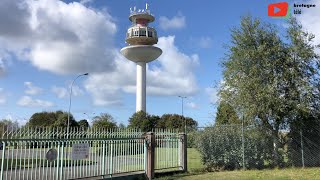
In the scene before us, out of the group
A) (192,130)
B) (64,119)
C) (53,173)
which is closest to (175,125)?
(64,119)

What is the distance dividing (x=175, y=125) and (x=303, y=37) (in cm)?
6846

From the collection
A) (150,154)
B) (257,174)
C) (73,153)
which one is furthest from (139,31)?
(73,153)

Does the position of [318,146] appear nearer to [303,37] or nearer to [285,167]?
[285,167]

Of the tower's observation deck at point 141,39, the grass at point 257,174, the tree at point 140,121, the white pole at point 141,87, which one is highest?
the tower's observation deck at point 141,39

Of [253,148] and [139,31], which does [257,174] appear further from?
[139,31]

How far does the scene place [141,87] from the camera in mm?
87375

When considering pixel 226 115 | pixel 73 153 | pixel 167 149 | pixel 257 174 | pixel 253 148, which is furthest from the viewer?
pixel 226 115

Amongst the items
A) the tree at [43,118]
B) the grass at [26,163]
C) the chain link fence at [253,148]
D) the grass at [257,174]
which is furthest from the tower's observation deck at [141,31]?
the grass at [26,163]

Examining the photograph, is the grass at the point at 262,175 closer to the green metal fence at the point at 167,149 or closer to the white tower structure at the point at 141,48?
the green metal fence at the point at 167,149

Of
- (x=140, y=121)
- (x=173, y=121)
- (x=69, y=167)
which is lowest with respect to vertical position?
(x=69, y=167)

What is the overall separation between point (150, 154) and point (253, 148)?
5.31 metres

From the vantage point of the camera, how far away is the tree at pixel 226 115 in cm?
2138

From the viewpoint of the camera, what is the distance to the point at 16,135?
41.7ft

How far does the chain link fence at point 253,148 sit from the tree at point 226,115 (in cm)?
124
